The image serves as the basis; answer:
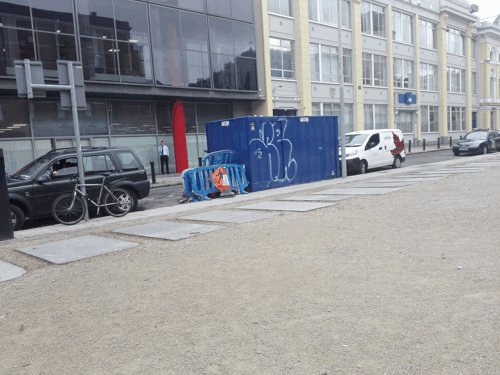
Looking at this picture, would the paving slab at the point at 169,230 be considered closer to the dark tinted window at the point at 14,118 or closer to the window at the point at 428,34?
the dark tinted window at the point at 14,118

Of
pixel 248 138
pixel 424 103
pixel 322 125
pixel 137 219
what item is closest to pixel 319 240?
pixel 137 219

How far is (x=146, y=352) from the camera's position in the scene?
3398 millimetres

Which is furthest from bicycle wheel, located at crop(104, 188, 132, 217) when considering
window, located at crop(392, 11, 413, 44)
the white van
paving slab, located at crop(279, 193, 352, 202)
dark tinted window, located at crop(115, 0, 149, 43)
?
window, located at crop(392, 11, 413, 44)

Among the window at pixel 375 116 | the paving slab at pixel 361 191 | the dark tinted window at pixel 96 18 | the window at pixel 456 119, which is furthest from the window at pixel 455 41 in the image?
the paving slab at pixel 361 191

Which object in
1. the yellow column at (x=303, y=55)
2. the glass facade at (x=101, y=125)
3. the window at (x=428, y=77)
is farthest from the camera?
the window at (x=428, y=77)

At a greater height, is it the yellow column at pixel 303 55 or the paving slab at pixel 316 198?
the yellow column at pixel 303 55

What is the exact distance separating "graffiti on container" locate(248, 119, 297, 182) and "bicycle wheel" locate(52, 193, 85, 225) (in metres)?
5.88

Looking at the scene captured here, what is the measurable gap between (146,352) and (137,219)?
274 inches

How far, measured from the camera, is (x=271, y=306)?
4.18 meters

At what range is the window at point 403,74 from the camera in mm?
40500

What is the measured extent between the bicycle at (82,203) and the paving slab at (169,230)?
1.91 metres

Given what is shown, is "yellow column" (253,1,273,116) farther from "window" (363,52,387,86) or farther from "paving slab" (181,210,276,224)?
"paving slab" (181,210,276,224)

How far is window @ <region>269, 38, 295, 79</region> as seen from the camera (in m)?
29.1

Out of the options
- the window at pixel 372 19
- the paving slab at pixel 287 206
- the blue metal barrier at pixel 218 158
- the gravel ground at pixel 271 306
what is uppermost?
the window at pixel 372 19
